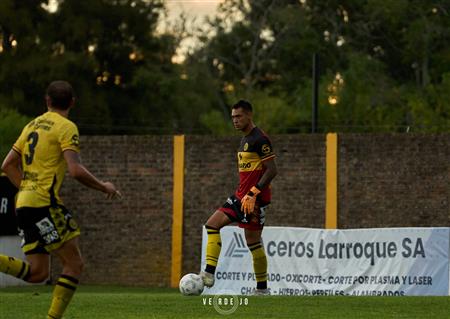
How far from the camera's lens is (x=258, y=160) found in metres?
14.4

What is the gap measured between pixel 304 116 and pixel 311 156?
996 inches

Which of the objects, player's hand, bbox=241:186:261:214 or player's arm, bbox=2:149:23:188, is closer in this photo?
player's arm, bbox=2:149:23:188

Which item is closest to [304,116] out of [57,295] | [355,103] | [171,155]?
[355,103]

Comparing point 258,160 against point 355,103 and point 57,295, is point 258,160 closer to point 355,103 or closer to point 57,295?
point 57,295

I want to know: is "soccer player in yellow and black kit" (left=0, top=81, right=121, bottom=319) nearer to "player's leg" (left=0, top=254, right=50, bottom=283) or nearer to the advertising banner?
"player's leg" (left=0, top=254, right=50, bottom=283)

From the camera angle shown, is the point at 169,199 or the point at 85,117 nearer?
the point at 169,199

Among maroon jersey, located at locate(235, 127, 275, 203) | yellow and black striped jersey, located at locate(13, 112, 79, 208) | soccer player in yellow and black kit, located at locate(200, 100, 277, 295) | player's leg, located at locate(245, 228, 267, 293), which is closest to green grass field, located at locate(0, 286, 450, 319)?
player's leg, located at locate(245, 228, 267, 293)

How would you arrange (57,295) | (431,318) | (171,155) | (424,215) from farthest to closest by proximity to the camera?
1. (171,155)
2. (424,215)
3. (431,318)
4. (57,295)

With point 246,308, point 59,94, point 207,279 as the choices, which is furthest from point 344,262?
point 59,94

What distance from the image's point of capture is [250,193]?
1409 centimetres

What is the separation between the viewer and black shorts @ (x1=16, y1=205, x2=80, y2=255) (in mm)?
10227

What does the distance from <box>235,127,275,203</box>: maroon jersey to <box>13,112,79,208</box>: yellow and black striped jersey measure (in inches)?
170

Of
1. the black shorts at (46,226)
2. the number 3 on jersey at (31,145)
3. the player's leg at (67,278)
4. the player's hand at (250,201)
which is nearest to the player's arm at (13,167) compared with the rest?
the number 3 on jersey at (31,145)

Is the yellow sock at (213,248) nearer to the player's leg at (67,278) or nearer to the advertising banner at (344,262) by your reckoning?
the player's leg at (67,278)
